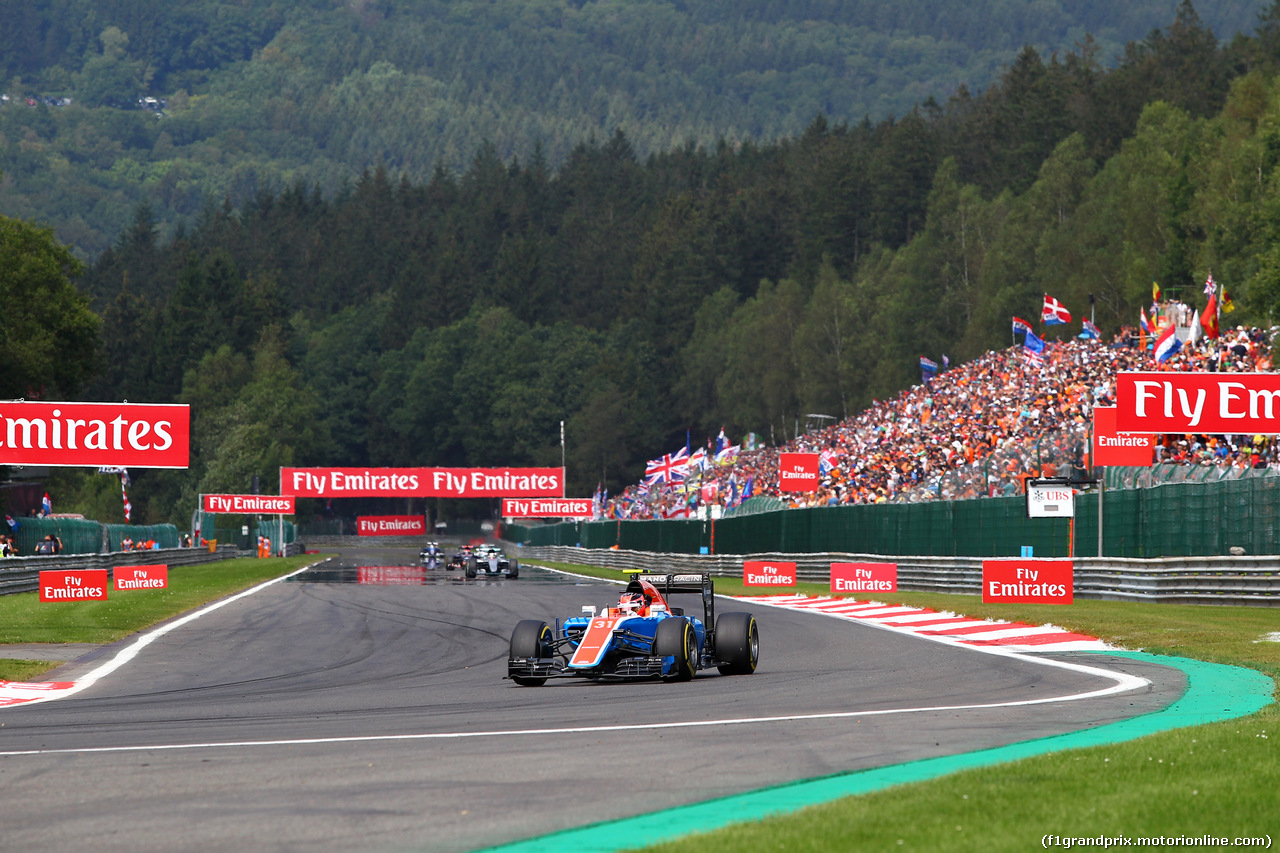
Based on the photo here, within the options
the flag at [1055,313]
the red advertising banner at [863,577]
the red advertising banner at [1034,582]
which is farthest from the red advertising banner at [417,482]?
the red advertising banner at [1034,582]

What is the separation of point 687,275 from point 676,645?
123935mm

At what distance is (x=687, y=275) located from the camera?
138 metres

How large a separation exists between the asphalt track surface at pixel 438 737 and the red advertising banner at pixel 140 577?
554 inches

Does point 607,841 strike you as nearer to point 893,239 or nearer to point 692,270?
point 893,239

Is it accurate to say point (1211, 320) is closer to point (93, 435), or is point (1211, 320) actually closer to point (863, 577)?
point (863, 577)

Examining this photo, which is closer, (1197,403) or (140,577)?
(1197,403)

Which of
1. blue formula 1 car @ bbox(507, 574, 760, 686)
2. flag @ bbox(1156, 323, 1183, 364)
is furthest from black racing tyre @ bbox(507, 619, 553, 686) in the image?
flag @ bbox(1156, 323, 1183, 364)

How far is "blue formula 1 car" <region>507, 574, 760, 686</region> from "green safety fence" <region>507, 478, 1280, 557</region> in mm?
11262

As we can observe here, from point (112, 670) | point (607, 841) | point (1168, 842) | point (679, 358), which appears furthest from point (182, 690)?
point (679, 358)

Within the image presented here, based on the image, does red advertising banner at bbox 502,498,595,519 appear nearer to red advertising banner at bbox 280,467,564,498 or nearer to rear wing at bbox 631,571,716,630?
red advertising banner at bbox 280,467,564,498

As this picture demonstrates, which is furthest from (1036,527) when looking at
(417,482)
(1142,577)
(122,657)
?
(417,482)

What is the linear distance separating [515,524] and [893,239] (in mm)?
34026

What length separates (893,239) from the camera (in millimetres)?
111375

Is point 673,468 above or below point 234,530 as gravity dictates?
above
